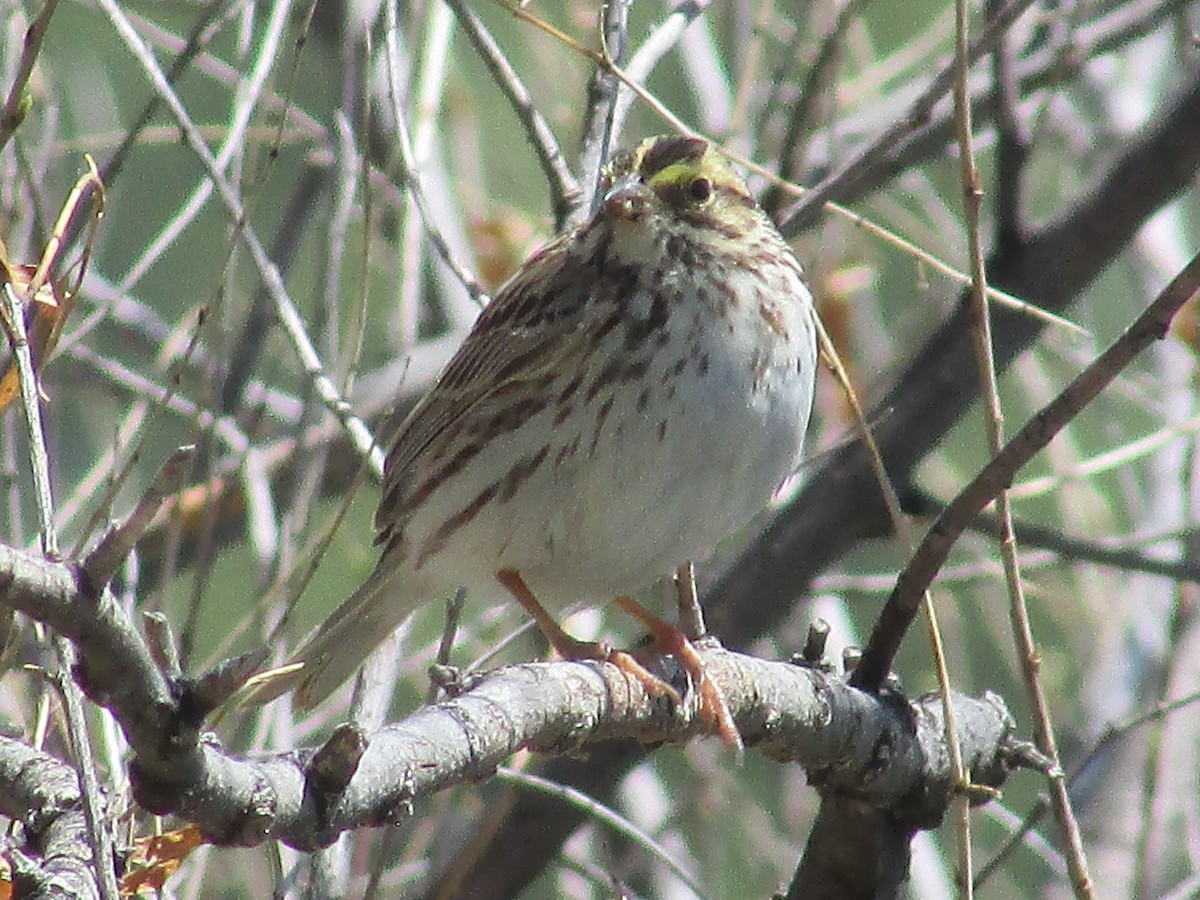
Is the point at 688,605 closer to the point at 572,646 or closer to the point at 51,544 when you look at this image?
the point at 572,646

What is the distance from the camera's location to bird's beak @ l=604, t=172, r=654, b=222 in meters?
3.70

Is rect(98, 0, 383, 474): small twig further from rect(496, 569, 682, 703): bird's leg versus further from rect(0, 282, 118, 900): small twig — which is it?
rect(0, 282, 118, 900): small twig

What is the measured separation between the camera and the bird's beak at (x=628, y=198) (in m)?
3.70

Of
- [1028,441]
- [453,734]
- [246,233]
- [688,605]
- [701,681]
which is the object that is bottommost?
[453,734]

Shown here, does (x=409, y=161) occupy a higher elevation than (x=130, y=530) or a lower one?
higher

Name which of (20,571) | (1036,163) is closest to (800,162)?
(1036,163)

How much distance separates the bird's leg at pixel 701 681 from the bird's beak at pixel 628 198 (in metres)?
0.80

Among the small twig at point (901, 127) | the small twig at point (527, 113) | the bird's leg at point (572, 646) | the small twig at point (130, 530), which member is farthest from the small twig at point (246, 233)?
the small twig at point (130, 530)

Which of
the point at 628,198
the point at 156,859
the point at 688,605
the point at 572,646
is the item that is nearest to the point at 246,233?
the point at 628,198

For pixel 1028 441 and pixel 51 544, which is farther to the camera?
pixel 1028 441

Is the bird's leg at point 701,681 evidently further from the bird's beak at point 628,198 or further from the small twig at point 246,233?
the bird's beak at point 628,198

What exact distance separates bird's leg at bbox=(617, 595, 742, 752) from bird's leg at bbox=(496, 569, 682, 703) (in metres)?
0.05

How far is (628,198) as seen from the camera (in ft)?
12.2

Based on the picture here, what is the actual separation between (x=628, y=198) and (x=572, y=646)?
0.89m
